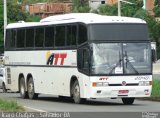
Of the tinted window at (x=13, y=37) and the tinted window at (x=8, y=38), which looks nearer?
the tinted window at (x=13, y=37)

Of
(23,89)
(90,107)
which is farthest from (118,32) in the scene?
(23,89)

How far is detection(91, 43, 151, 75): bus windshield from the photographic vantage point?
26.9 metres

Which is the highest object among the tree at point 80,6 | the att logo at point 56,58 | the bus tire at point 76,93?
the tree at point 80,6

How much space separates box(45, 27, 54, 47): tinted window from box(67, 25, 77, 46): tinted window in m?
1.77

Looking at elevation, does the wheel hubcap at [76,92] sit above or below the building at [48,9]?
below

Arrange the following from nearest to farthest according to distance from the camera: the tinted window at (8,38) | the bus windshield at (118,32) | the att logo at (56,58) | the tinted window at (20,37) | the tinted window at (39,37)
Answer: the bus windshield at (118,32)
the att logo at (56,58)
the tinted window at (39,37)
the tinted window at (20,37)
the tinted window at (8,38)

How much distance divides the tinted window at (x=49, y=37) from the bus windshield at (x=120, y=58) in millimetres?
4063

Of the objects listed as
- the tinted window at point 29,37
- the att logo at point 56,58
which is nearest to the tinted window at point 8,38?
the tinted window at point 29,37

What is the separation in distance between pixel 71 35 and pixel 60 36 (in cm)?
123

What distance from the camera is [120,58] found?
27000mm

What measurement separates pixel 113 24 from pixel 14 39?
868cm

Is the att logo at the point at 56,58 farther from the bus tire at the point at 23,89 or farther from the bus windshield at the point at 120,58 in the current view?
the bus tire at the point at 23,89

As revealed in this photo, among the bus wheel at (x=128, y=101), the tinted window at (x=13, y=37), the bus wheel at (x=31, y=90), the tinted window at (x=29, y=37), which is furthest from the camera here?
the tinted window at (x=13, y=37)

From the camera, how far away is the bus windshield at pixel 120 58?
26.9m
